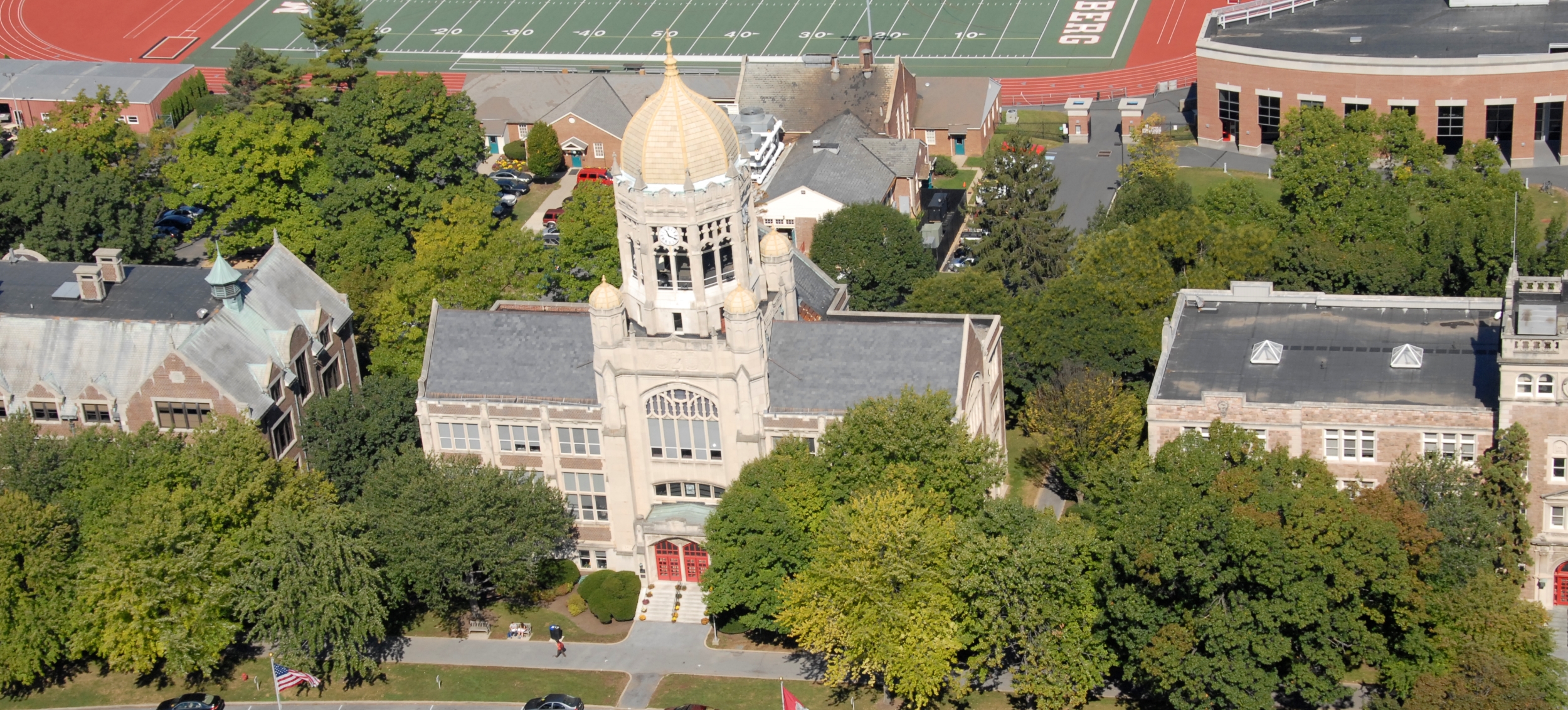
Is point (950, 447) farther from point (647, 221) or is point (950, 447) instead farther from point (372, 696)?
point (372, 696)

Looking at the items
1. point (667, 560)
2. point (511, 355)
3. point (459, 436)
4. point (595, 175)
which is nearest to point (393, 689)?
point (459, 436)

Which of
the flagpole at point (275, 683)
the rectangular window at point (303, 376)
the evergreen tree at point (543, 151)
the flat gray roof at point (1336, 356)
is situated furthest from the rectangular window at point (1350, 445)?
the evergreen tree at point (543, 151)

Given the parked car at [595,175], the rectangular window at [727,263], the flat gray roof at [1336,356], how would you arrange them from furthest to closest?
the parked car at [595,175], the flat gray roof at [1336,356], the rectangular window at [727,263]

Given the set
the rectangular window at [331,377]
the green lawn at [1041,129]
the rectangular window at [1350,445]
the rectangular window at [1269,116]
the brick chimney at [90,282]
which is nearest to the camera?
the rectangular window at [1350,445]

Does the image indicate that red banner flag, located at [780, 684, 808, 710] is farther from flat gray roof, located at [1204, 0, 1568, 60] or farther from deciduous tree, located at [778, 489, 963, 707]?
flat gray roof, located at [1204, 0, 1568, 60]

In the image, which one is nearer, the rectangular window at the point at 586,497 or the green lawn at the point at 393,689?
the green lawn at the point at 393,689

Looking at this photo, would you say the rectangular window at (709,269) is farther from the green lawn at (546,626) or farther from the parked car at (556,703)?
the parked car at (556,703)

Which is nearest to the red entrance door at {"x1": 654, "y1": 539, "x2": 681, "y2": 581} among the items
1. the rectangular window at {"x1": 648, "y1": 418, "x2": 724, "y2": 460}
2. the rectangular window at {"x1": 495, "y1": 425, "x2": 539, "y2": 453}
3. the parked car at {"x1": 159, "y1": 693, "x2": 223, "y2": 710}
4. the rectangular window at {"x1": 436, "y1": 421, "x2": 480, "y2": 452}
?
the rectangular window at {"x1": 648, "y1": 418, "x2": 724, "y2": 460}
